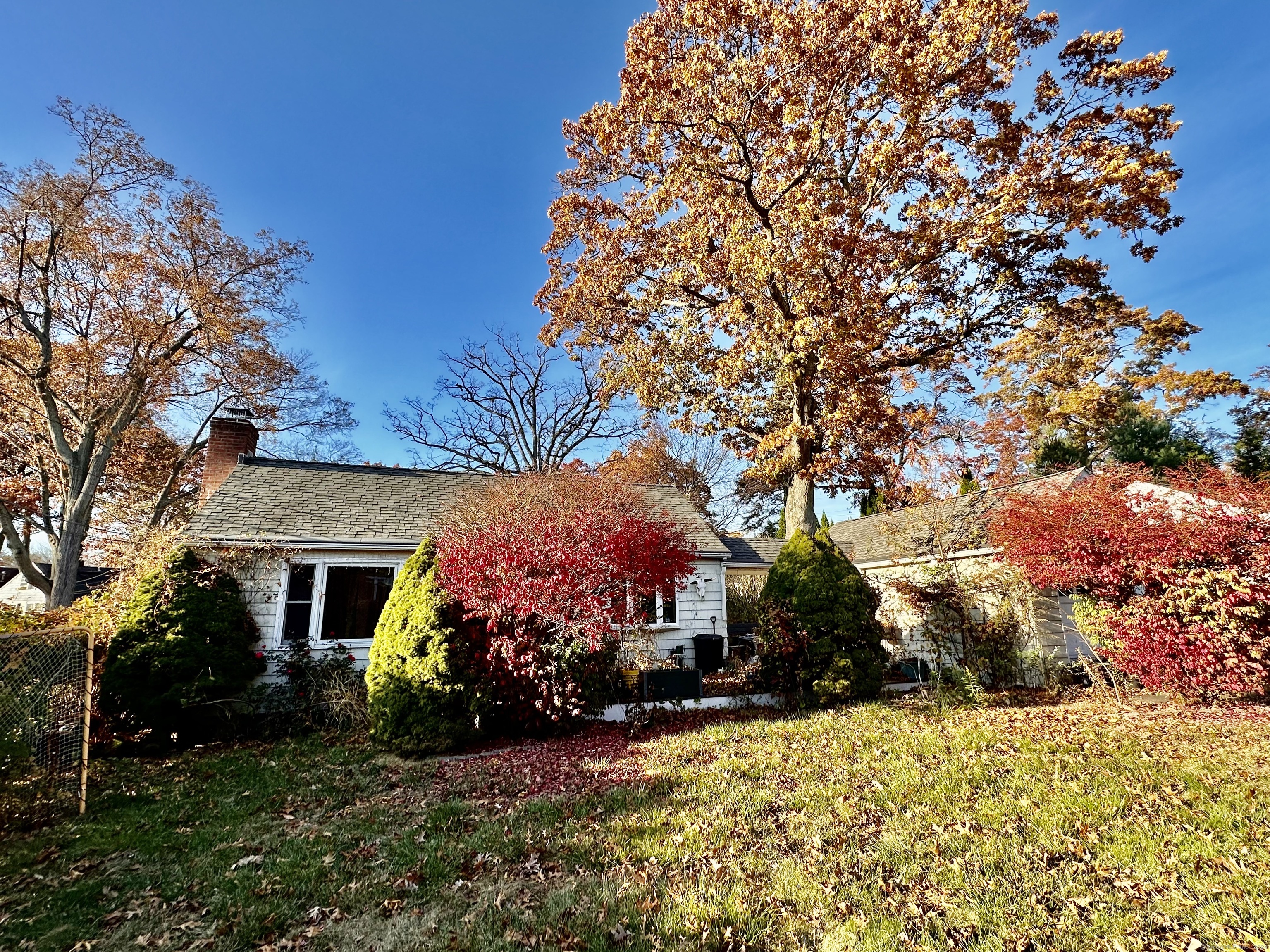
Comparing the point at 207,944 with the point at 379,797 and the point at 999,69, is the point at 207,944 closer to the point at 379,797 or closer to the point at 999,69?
the point at 379,797

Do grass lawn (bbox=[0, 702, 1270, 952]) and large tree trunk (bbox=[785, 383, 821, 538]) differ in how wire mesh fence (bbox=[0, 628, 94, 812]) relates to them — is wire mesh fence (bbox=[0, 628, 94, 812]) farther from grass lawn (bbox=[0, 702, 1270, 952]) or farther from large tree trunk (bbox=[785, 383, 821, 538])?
large tree trunk (bbox=[785, 383, 821, 538])

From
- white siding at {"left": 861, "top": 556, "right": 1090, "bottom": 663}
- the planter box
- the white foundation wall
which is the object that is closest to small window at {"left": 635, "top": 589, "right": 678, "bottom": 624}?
the white foundation wall

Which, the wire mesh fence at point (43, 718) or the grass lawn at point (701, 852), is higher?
the wire mesh fence at point (43, 718)

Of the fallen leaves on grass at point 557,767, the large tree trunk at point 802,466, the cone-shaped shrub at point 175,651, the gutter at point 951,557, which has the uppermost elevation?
the large tree trunk at point 802,466

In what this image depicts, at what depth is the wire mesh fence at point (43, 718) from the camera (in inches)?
229

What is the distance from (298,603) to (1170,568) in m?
14.8

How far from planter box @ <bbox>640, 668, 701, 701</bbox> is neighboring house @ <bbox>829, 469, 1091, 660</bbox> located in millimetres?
4373

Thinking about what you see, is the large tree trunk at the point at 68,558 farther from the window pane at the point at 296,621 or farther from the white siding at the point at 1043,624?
the white siding at the point at 1043,624

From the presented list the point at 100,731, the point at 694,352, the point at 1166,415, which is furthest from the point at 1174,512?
the point at 1166,415

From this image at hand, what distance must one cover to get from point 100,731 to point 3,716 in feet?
7.44

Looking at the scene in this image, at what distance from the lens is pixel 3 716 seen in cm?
596

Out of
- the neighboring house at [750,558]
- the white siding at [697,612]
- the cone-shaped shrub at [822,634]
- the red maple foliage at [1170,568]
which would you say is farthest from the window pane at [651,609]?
the red maple foliage at [1170,568]

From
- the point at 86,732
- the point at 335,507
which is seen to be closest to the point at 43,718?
the point at 86,732

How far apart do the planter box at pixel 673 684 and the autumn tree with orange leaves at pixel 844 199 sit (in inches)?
177
